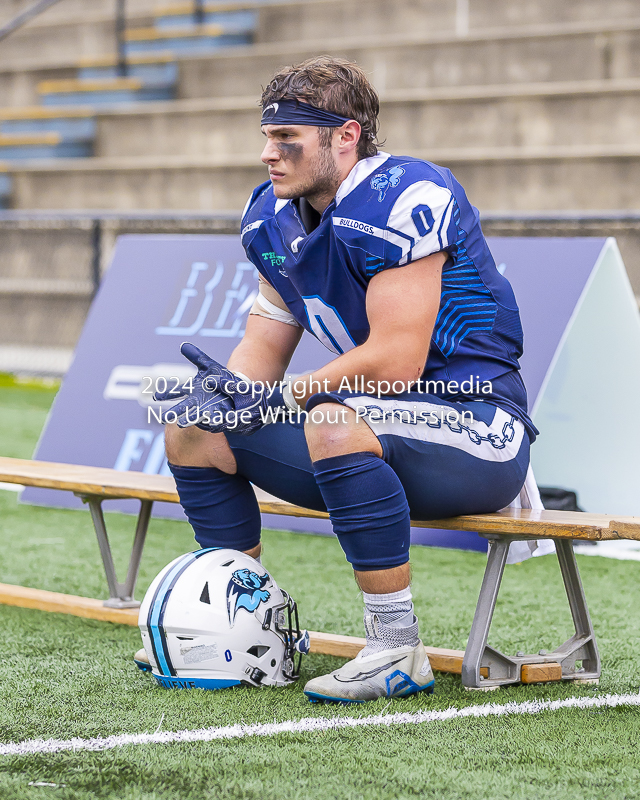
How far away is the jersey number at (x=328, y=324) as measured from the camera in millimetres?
2864

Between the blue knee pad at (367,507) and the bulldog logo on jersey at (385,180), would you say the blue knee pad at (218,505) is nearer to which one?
the blue knee pad at (367,507)

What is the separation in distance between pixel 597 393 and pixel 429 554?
951 mm

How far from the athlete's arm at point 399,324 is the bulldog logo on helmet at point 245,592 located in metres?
0.54

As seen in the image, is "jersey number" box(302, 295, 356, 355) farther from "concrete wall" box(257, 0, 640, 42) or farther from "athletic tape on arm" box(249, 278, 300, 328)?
"concrete wall" box(257, 0, 640, 42)

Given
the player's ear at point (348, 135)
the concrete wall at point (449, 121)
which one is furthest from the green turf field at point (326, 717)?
the concrete wall at point (449, 121)

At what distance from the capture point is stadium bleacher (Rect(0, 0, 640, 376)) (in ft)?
32.4

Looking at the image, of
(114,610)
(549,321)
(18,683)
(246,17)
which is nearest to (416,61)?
(246,17)

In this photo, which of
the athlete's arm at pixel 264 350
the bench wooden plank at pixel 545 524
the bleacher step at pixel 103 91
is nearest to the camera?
the bench wooden plank at pixel 545 524

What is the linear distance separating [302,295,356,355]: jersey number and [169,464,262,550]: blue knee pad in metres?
0.43

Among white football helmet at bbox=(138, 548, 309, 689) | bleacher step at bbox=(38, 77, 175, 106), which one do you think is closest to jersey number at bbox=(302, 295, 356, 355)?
white football helmet at bbox=(138, 548, 309, 689)

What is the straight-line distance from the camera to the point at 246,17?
1266 centimetres

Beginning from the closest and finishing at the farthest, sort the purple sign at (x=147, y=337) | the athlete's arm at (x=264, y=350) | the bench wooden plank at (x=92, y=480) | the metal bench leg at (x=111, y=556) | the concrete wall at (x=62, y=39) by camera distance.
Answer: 1. the athlete's arm at (x=264, y=350)
2. the bench wooden plank at (x=92, y=480)
3. the metal bench leg at (x=111, y=556)
4. the purple sign at (x=147, y=337)
5. the concrete wall at (x=62, y=39)

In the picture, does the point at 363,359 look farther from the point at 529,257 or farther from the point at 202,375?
the point at 529,257

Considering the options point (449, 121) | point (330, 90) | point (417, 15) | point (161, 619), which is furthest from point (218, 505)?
point (417, 15)
